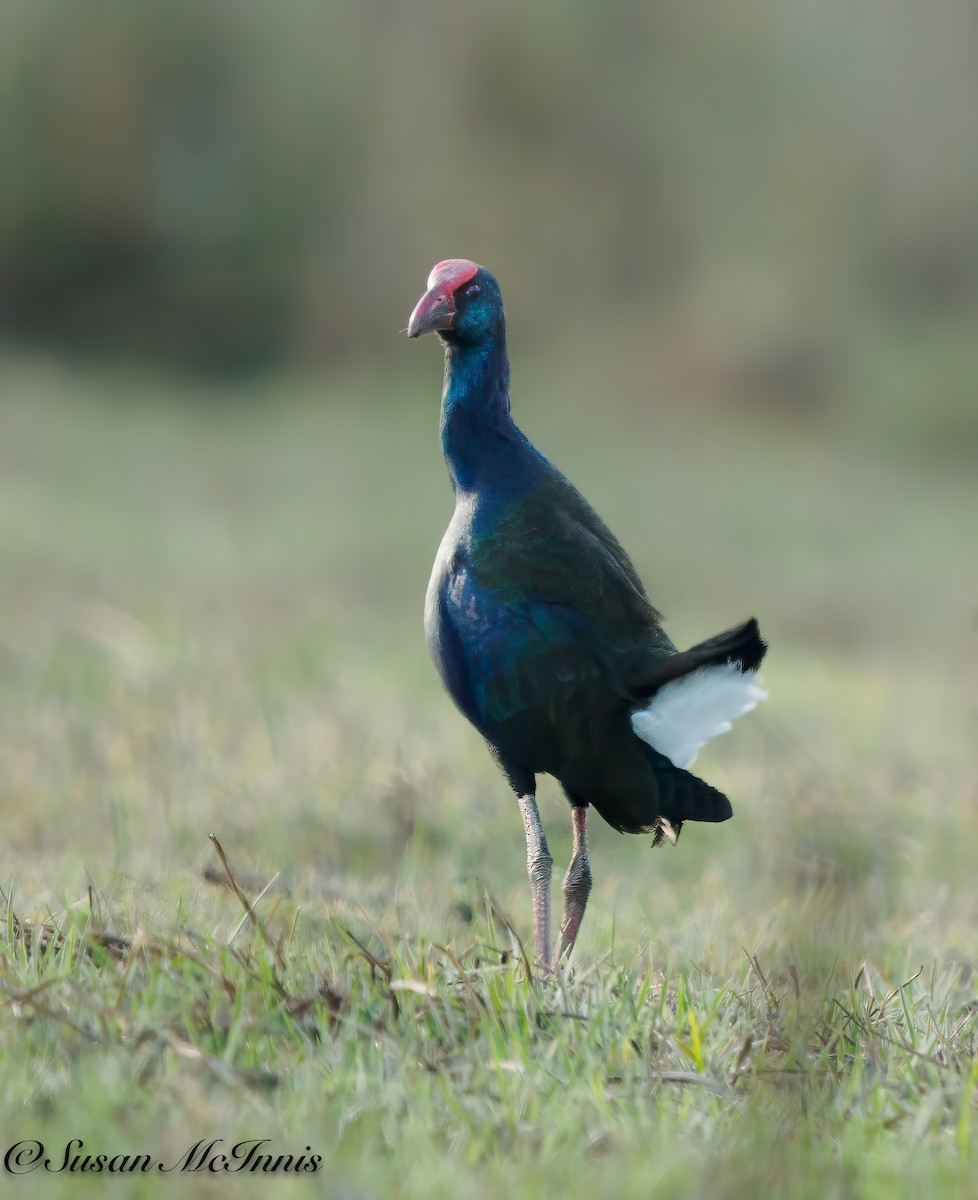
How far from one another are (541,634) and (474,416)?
51 centimetres

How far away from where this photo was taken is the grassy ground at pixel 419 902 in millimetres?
2293

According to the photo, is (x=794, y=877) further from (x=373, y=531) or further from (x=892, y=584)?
(x=373, y=531)

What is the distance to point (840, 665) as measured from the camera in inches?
371

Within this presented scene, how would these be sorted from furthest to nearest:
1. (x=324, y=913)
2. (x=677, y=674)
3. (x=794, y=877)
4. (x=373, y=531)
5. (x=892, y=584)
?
(x=373, y=531), (x=892, y=584), (x=794, y=877), (x=324, y=913), (x=677, y=674)

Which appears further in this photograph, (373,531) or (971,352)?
(971,352)

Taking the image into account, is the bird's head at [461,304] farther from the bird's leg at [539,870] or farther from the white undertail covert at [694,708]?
the bird's leg at [539,870]

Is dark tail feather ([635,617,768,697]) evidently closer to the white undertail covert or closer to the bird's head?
the white undertail covert

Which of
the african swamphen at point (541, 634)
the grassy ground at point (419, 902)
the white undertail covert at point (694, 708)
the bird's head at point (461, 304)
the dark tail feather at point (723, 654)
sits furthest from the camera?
the bird's head at point (461, 304)

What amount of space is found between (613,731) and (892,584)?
31.4ft

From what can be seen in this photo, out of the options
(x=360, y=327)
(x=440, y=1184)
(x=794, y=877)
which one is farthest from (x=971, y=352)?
(x=440, y=1184)

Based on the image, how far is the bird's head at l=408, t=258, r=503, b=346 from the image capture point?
10.6 feet
